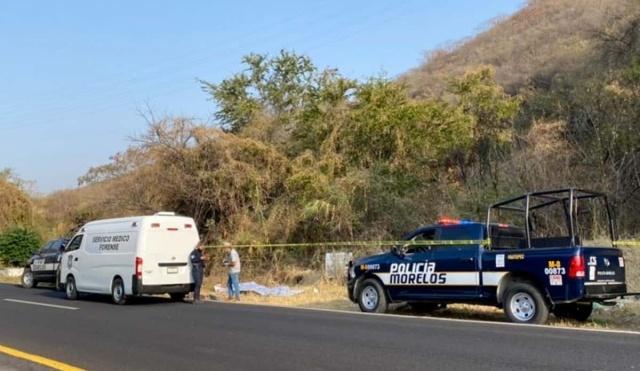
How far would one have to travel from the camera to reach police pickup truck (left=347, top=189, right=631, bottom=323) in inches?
458

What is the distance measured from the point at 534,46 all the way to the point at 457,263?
36.7m

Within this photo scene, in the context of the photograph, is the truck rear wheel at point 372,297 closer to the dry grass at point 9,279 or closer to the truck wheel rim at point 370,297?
the truck wheel rim at point 370,297

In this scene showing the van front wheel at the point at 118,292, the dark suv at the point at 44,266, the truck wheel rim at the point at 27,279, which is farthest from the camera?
the truck wheel rim at the point at 27,279

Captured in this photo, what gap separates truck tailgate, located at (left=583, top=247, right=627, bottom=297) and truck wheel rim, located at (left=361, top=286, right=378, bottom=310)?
4.42m

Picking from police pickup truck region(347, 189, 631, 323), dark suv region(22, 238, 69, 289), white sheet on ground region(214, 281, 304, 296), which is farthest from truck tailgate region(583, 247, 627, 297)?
dark suv region(22, 238, 69, 289)

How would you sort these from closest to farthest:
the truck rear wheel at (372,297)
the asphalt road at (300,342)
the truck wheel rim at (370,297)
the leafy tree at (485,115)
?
the asphalt road at (300,342) → the truck rear wheel at (372,297) → the truck wheel rim at (370,297) → the leafy tree at (485,115)

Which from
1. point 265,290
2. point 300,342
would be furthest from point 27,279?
point 300,342

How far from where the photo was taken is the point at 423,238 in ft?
45.8

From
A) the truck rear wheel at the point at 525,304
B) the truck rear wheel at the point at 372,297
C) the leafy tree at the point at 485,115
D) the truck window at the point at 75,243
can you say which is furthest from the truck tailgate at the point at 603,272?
the truck window at the point at 75,243

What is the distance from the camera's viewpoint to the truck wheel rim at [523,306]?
11.9 metres

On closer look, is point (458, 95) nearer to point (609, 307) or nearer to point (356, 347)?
point (609, 307)

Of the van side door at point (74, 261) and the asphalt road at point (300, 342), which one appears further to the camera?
the van side door at point (74, 261)

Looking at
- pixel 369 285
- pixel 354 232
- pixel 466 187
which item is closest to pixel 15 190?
pixel 354 232

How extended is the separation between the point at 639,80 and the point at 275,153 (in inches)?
468
